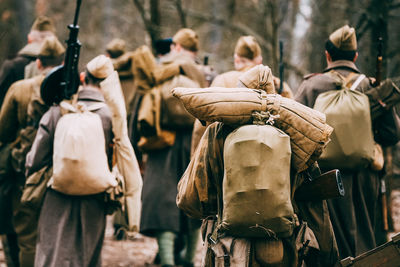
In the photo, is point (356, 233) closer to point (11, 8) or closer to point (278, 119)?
point (278, 119)

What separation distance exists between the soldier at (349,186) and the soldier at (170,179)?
1.81m

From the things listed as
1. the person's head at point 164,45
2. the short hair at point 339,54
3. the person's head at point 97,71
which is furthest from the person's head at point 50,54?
the short hair at point 339,54

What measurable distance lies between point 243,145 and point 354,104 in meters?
1.90

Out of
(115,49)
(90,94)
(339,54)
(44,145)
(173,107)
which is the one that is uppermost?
(115,49)

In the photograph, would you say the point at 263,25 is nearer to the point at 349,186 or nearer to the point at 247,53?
the point at 247,53

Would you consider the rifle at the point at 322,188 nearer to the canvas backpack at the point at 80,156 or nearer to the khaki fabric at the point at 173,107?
the canvas backpack at the point at 80,156

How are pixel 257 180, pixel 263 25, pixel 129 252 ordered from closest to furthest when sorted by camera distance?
pixel 257 180 → pixel 129 252 → pixel 263 25

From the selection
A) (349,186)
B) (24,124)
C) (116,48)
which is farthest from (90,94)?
(116,48)

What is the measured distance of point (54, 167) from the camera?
179 inches

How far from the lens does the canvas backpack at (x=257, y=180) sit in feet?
10.1

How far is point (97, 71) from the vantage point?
490cm

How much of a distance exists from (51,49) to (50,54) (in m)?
0.06

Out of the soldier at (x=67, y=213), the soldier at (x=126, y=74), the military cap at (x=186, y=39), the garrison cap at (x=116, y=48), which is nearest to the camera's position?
the soldier at (x=67, y=213)

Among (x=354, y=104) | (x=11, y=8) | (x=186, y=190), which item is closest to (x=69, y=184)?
(x=186, y=190)
